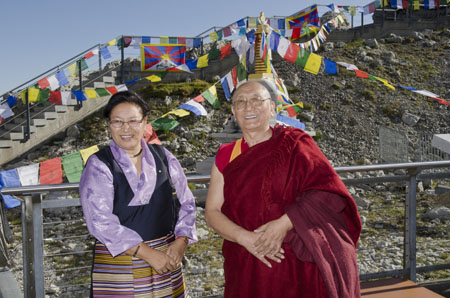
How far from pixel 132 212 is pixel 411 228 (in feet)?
7.80

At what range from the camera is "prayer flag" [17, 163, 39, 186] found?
4.82m

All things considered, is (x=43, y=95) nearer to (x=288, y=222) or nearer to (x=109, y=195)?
(x=109, y=195)

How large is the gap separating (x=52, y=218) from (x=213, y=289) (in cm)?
528

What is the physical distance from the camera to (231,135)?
29.2 ft

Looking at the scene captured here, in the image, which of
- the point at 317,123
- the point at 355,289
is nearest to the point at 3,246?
the point at 355,289

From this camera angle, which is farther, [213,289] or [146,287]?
[213,289]

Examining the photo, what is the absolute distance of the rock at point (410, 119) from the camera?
51.2 ft

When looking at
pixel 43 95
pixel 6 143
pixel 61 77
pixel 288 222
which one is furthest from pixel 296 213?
pixel 6 143

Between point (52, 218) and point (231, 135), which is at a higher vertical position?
point (231, 135)

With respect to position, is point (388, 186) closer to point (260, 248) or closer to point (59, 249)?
point (59, 249)

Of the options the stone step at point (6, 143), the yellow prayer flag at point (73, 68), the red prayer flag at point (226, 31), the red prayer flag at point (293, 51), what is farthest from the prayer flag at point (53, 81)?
the red prayer flag at point (226, 31)

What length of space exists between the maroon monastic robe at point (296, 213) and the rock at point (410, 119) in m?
15.3

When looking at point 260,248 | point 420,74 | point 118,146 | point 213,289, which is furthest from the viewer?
point 420,74

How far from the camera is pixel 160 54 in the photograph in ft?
56.1
